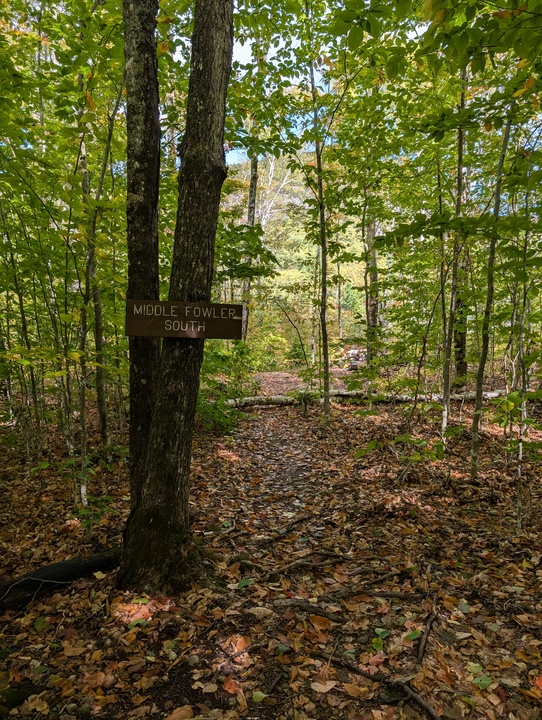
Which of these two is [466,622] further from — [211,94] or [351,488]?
[211,94]

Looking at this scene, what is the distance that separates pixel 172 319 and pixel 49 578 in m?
2.44

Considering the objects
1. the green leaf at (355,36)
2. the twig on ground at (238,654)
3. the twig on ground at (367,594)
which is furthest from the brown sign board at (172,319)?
the twig on ground at (367,594)

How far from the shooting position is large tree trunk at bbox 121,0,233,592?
9.66ft

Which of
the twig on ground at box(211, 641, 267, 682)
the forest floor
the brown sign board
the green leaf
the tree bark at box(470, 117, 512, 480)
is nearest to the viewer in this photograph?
the green leaf

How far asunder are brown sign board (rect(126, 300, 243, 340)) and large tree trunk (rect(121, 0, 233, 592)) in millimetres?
99

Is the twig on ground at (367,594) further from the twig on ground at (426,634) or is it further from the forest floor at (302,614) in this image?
the twig on ground at (426,634)

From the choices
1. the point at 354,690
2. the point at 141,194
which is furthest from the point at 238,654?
the point at 141,194

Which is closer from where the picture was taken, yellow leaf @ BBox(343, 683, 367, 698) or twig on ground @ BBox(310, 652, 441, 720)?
twig on ground @ BBox(310, 652, 441, 720)

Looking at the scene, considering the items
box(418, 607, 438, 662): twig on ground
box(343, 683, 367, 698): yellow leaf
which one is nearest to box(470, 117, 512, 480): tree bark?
box(418, 607, 438, 662): twig on ground

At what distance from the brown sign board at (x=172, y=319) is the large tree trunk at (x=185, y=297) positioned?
10cm

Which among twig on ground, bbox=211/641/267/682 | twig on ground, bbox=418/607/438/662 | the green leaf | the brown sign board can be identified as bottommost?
twig on ground, bbox=211/641/267/682

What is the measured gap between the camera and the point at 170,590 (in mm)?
3016

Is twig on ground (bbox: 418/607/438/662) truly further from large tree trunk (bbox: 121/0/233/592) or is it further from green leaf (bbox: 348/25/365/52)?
green leaf (bbox: 348/25/365/52)

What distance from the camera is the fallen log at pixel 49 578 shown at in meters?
3.13
